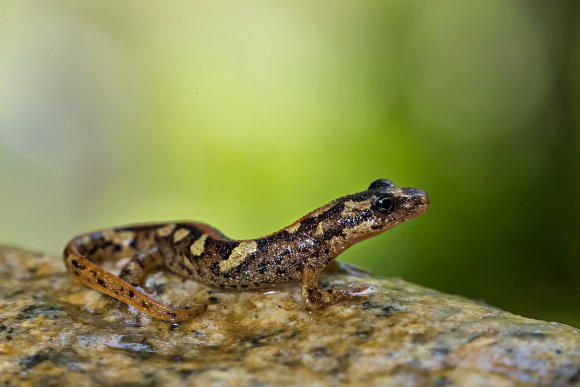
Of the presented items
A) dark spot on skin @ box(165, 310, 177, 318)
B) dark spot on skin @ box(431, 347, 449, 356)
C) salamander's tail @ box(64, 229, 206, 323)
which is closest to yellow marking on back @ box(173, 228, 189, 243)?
salamander's tail @ box(64, 229, 206, 323)

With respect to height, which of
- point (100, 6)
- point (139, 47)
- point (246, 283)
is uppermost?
point (100, 6)

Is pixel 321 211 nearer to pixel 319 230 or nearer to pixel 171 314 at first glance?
pixel 319 230

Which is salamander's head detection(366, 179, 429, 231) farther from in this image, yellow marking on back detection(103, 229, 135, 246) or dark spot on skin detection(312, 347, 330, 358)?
yellow marking on back detection(103, 229, 135, 246)

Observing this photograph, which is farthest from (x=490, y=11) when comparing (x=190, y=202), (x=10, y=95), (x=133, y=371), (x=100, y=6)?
(x=10, y=95)

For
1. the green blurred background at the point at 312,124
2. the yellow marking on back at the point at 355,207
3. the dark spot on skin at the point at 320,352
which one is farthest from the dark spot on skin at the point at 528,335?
the green blurred background at the point at 312,124

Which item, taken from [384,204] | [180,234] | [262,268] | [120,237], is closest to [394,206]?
[384,204]

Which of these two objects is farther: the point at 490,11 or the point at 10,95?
the point at 10,95

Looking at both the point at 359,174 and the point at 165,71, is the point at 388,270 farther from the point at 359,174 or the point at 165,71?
the point at 165,71
